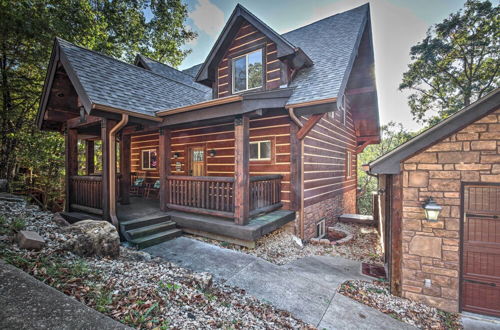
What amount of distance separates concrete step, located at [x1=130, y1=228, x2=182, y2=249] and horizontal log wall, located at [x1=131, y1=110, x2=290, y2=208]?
2.62 meters

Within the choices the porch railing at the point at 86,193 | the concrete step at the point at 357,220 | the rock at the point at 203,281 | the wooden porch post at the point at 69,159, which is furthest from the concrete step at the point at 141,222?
the concrete step at the point at 357,220

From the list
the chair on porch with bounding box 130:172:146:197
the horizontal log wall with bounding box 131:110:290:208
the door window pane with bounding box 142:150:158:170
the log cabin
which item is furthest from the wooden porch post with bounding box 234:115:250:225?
the chair on porch with bounding box 130:172:146:197

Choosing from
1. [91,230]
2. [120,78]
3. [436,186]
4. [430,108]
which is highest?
[430,108]

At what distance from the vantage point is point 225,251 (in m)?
4.82

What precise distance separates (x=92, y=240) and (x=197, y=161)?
5170 mm

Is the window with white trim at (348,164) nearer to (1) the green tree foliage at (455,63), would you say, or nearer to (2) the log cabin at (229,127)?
(2) the log cabin at (229,127)

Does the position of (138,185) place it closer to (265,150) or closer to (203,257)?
(265,150)

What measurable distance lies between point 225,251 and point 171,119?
12.1ft

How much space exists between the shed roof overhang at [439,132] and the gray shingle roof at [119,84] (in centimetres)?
563

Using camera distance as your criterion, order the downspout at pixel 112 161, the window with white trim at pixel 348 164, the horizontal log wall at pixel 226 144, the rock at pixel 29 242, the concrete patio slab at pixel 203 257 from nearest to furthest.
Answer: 1. the rock at pixel 29 242
2. the concrete patio slab at pixel 203 257
3. the downspout at pixel 112 161
4. the horizontal log wall at pixel 226 144
5. the window with white trim at pixel 348 164

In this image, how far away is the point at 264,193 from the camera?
5.77 metres

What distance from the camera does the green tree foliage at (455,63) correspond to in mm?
11773

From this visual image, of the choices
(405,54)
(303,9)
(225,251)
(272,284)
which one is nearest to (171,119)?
(225,251)

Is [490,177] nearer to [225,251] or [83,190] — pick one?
[225,251]
